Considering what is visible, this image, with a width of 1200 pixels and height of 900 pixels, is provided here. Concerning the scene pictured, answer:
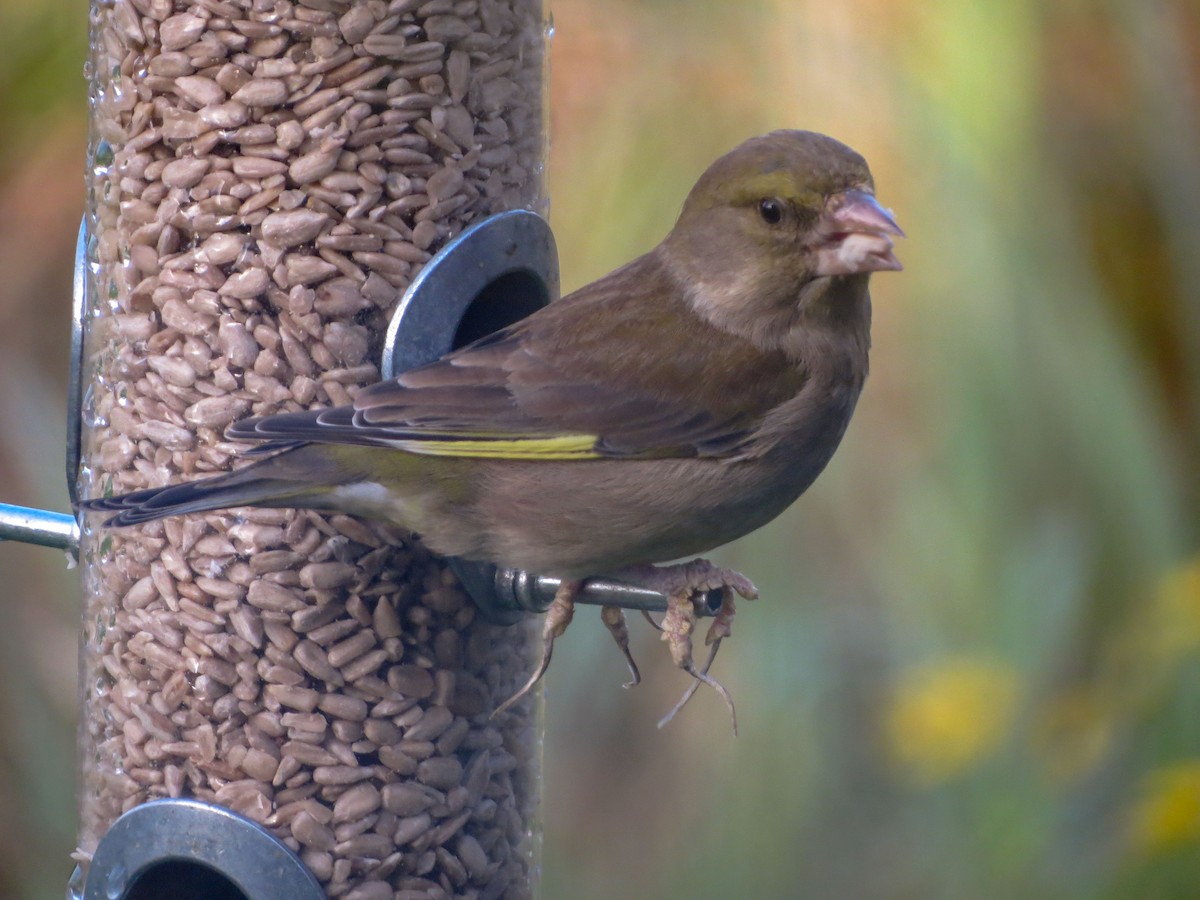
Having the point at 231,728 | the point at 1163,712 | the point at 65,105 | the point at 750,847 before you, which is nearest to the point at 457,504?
the point at 231,728

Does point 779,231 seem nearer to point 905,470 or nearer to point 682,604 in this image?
point 682,604

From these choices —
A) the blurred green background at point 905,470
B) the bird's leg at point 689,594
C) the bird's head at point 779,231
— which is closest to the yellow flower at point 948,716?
the blurred green background at point 905,470

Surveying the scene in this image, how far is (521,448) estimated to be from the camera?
3.15m

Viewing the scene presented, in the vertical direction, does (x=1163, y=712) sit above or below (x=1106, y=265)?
below

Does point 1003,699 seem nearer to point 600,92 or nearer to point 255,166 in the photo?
point 600,92

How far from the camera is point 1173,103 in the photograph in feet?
18.7

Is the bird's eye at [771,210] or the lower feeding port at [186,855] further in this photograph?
the bird's eye at [771,210]

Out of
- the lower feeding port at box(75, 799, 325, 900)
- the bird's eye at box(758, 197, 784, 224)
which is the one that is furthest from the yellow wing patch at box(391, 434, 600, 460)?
the lower feeding port at box(75, 799, 325, 900)

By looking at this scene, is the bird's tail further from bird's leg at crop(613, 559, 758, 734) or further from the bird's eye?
the bird's eye

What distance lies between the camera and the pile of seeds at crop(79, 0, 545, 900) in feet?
9.98

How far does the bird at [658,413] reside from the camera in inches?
120

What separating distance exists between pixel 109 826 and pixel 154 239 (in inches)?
47.7

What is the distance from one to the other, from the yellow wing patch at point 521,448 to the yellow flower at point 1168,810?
253 cm

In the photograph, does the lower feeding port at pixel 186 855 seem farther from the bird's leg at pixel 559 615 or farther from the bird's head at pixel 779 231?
the bird's head at pixel 779 231
